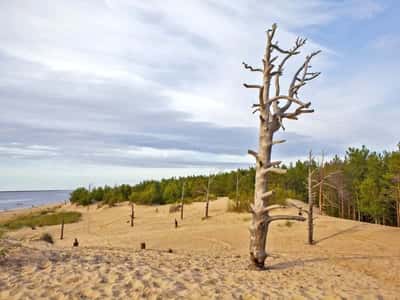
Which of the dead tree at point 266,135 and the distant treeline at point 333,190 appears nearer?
the dead tree at point 266,135

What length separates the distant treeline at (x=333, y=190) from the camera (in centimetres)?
3349

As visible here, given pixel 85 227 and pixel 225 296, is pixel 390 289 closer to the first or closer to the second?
pixel 225 296

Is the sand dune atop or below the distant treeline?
below

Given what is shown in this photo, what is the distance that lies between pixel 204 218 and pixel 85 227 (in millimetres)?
11380

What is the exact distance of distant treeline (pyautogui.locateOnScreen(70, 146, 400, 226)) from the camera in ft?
110

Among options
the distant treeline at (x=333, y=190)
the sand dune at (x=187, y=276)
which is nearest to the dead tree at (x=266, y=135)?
the sand dune at (x=187, y=276)

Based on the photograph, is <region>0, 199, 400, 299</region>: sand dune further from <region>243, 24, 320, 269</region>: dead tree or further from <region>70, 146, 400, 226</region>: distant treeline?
<region>70, 146, 400, 226</region>: distant treeline

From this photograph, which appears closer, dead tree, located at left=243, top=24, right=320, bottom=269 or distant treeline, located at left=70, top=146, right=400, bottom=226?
dead tree, located at left=243, top=24, right=320, bottom=269

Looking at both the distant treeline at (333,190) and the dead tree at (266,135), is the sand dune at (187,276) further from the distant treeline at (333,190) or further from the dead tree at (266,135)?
the distant treeline at (333,190)

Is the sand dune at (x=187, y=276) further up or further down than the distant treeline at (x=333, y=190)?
further down

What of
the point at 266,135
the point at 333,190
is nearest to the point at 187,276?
the point at 266,135

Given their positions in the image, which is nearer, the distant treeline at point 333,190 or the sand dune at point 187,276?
the sand dune at point 187,276

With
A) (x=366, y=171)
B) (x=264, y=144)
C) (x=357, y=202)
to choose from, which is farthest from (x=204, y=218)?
(x=264, y=144)

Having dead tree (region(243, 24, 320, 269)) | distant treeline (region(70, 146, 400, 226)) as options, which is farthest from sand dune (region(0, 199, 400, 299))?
distant treeline (region(70, 146, 400, 226))
